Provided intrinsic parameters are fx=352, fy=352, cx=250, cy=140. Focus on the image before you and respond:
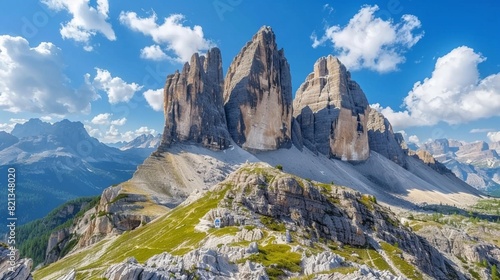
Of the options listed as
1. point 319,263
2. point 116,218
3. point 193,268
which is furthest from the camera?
point 116,218

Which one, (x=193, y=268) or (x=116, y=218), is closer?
(x=193, y=268)

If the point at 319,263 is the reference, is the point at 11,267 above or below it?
above

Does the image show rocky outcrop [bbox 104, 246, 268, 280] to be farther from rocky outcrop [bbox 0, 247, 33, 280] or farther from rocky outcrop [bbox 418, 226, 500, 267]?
Answer: rocky outcrop [bbox 418, 226, 500, 267]

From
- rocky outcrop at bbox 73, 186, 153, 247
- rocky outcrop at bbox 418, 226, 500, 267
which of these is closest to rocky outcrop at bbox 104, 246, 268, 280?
rocky outcrop at bbox 73, 186, 153, 247

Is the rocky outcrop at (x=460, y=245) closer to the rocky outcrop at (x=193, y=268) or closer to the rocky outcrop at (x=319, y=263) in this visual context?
the rocky outcrop at (x=319, y=263)

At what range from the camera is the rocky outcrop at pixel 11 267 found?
136 ft

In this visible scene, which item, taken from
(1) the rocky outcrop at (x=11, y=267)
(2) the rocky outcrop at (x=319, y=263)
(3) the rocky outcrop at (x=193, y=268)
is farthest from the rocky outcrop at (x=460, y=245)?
(1) the rocky outcrop at (x=11, y=267)

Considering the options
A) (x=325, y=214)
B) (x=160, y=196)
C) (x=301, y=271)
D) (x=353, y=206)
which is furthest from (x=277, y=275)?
(x=160, y=196)

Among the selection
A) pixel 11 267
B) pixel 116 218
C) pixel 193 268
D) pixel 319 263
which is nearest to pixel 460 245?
pixel 319 263

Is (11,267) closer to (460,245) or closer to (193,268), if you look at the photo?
(193,268)

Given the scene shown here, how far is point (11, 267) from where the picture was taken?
41.2 metres

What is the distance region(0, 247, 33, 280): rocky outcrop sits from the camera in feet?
136

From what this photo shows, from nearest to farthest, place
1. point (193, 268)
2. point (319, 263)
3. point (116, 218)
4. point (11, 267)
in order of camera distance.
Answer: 1. point (11, 267)
2. point (193, 268)
3. point (319, 263)
4. point (116, 218)

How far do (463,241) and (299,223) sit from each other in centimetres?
9628
